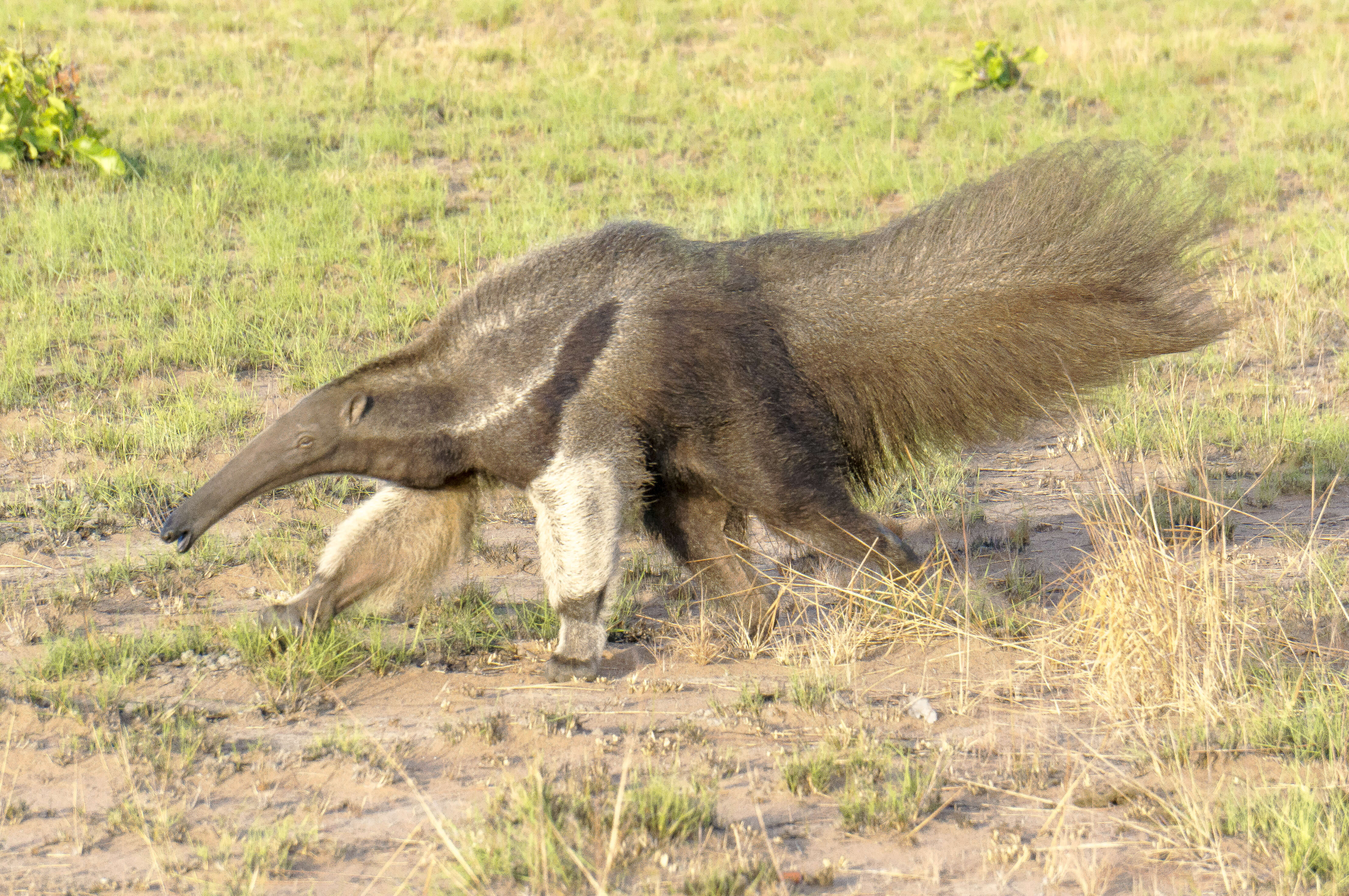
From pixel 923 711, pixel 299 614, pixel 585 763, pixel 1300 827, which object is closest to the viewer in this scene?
pixel 1300 827

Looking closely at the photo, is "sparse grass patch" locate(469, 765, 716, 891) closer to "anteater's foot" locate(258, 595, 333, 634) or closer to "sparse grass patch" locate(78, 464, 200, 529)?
"anteater's foot" locate(258, 595, 333, 634)

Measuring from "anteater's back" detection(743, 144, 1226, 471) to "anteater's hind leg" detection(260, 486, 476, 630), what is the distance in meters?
1.53

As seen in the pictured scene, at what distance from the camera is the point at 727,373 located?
187 inches

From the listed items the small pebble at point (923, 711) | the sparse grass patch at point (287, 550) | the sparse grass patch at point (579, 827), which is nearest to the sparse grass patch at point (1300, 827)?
the small pebble at point (923, 711)

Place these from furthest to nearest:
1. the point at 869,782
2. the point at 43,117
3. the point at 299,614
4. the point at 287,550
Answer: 1. the point at 43,117
2. the point at 287,550
3. the point at 299,614
4. the point at 869,782

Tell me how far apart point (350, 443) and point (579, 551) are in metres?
0.94

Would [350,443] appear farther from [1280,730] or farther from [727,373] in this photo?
[1280,730]

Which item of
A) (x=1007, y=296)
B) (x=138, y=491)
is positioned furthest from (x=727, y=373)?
(x=138, y=491)

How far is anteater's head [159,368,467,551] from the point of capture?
186 inches

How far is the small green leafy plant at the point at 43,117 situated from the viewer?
941cm

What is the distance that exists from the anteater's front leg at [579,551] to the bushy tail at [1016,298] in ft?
3.15

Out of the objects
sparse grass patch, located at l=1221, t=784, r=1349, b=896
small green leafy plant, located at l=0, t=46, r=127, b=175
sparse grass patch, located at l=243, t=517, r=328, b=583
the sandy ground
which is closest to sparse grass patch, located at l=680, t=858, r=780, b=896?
the sandy ground

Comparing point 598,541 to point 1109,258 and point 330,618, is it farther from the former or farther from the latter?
point 1109,258

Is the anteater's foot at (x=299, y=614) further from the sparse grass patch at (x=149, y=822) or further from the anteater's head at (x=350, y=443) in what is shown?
the sparse grass patch at (x=149, y=822)
